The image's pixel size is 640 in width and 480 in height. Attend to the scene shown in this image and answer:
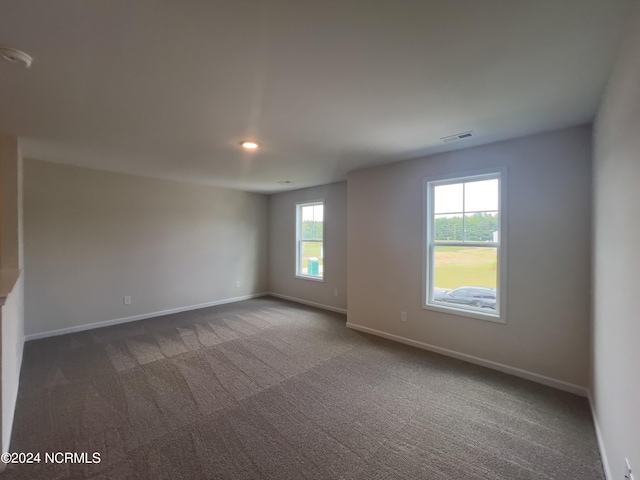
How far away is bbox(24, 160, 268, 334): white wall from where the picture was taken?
3.73m

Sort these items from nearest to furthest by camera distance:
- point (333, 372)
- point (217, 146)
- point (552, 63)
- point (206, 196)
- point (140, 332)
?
point (552, 63), point (333, 372), point (217, 146), point (140, 332), point (206, 196)

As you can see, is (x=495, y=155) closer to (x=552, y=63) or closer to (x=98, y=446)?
(x=552, y=63)

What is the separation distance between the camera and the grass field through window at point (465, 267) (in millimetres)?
3010

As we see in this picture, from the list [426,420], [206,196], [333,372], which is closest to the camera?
[426,420]

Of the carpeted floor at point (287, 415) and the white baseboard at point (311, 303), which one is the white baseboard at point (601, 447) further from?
the white baseboard at point (311, 303)

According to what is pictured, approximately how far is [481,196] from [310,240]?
11.4 ft

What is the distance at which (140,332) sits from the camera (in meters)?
3.99

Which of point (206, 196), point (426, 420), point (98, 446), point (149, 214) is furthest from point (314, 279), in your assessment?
point (98, 446)

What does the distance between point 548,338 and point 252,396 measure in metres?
2.86

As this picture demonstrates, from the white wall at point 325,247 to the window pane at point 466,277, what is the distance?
1.97m

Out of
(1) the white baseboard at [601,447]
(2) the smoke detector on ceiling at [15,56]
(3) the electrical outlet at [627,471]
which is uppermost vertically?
(2) the smoke detector on ceiling at [15,56]

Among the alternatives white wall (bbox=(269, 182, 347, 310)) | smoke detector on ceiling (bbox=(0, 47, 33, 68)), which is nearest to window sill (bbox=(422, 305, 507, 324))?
white wall (bbox=(269, 182, 347, 310))

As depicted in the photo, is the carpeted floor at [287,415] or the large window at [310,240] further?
the large window at [310,240]

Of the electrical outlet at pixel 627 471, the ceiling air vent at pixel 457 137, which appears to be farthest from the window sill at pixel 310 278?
the electrical outlet at pixel 627 471
